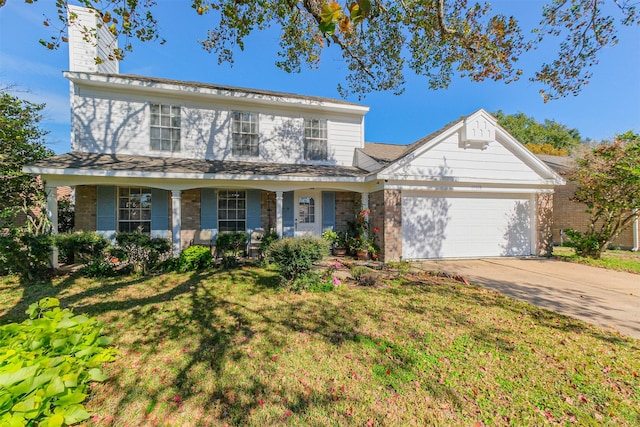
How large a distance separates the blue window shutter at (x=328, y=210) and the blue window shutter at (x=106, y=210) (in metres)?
7.15

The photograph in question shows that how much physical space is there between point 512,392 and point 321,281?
3.75m

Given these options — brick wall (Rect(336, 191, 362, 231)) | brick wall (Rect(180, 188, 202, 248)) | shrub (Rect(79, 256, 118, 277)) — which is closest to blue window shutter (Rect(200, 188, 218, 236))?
brick wall (Rect(180, 188, 202, 248))

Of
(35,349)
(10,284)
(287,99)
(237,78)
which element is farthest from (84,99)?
(35,349)

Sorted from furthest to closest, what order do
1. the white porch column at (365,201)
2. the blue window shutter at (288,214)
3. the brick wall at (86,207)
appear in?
the blue window shutter at (288,214), the white porch column at (365,201), the brick wall at (86,207)

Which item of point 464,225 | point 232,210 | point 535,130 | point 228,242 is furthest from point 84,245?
point 535,130

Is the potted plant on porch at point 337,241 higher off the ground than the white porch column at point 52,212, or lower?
lower

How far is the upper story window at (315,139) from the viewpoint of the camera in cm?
1063

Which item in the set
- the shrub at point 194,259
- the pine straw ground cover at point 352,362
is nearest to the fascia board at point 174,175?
the shrub at point 194,259

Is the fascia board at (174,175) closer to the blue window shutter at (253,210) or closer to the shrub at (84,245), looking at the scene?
the blue window shutter at (253,210)

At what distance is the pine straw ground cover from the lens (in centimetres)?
241

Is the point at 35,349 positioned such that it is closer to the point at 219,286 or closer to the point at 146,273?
the point at 219,286

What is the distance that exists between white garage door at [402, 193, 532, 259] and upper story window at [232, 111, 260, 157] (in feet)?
19.9

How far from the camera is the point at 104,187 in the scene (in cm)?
834

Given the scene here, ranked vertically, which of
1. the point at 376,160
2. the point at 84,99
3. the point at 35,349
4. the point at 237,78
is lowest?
the point at 35,349
